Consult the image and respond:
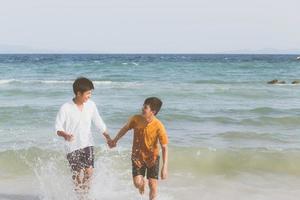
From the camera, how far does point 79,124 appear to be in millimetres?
5223

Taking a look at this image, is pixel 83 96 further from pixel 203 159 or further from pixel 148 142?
pixel 203 159

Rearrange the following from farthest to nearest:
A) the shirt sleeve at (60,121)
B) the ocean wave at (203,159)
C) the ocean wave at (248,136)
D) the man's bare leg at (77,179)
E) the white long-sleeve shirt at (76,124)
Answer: the ocean wave at (248,136) → the ocean wave at (203,159) → the man's bare leg at (77,179) → the white long-sleeve shirt at (76,124) → the shirt sleeve at (60,121)

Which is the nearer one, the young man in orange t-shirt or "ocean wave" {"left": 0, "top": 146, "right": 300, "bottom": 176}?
the young man in orange t-shirt

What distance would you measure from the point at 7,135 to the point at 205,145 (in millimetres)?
3743

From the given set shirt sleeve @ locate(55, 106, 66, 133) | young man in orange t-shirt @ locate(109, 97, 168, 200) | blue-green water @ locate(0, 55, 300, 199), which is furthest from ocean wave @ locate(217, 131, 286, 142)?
shirt sleeve @ locate(55, 106, 66, 133)

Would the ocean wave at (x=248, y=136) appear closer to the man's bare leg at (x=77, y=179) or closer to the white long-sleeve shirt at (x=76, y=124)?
the man's bare leg at (x=77, y=179)

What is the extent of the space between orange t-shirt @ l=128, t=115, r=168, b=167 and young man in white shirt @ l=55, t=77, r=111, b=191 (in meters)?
0.45

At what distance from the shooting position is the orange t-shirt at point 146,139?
16.9 ft

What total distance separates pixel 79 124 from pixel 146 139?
690mm

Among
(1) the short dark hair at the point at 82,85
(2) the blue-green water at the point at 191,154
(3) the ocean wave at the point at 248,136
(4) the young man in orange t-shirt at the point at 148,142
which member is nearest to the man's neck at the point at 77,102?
(1) the short dark hair at the point at 82,85

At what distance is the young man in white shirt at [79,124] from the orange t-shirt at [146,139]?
0.45 meters

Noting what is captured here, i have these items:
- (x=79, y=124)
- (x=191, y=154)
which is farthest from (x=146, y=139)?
(x=191, y=154)

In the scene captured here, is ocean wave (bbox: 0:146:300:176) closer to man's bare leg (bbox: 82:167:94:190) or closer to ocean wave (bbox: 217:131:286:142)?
ocean wave (bbox: 217:131:286:142)

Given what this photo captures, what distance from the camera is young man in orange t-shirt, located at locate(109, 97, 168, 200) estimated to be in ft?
16.9
